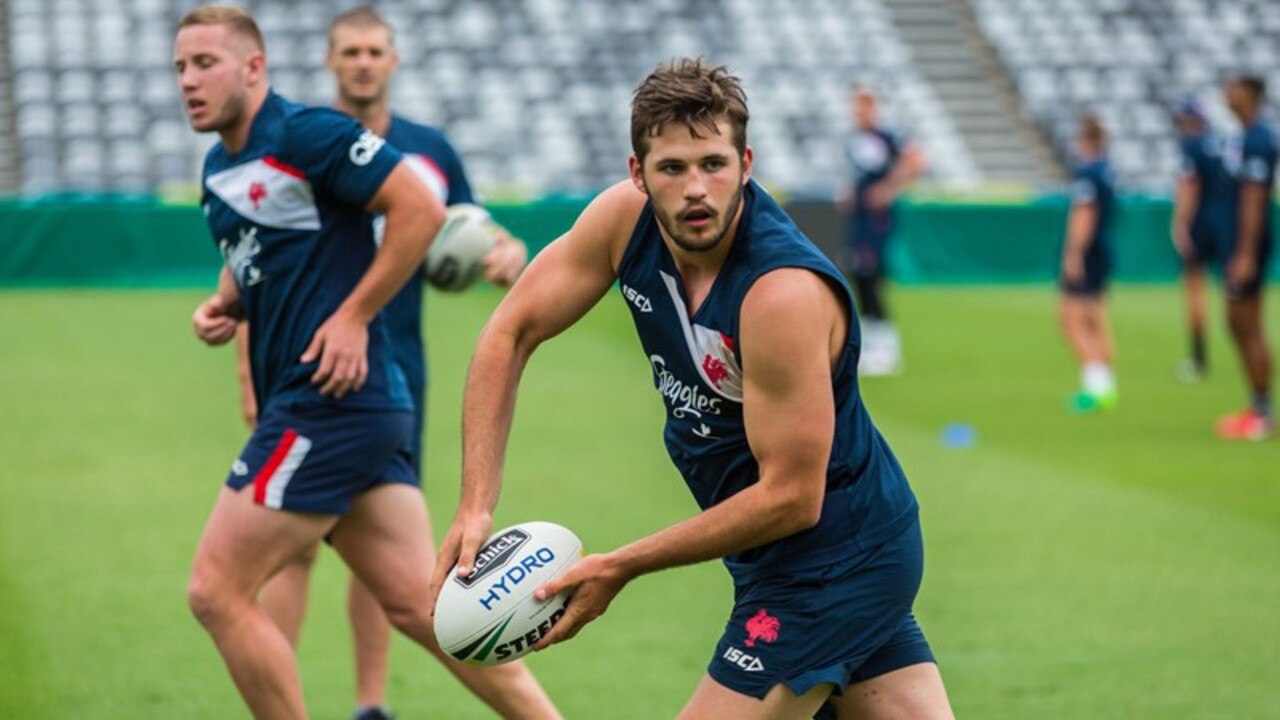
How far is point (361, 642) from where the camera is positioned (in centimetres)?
730

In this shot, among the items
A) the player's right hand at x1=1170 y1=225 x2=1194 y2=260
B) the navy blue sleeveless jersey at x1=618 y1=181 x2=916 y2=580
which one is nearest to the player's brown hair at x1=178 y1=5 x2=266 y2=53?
the navy blue sleeveless jersey at x1=618 y1=181 x2=916 y2=580

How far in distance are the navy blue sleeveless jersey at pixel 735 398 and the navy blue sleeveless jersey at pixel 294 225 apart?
1525 millimetres

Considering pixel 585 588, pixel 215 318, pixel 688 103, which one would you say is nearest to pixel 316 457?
pixel 215 318

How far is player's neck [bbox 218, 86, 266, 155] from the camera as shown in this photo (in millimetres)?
6207

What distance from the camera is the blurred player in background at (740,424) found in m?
4.52

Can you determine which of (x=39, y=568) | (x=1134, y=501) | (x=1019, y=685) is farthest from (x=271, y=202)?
(x=1134, y=501)

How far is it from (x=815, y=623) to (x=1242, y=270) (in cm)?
1053

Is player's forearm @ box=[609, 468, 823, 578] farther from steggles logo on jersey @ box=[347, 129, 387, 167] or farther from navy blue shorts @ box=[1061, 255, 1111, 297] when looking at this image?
navy blue shorts @ box=[1061, 255, 1111, 297]

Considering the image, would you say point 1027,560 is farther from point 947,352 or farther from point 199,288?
point 199,288

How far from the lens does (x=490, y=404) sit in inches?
201

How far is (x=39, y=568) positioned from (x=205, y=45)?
4507 millimetres

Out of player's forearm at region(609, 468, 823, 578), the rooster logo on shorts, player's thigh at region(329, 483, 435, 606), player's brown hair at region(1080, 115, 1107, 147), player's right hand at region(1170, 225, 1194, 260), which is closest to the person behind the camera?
player's forearm at region(609, 468, 823, 578)

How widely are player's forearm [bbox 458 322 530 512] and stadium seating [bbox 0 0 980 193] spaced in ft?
76.7

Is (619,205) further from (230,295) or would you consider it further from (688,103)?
(230,295)
